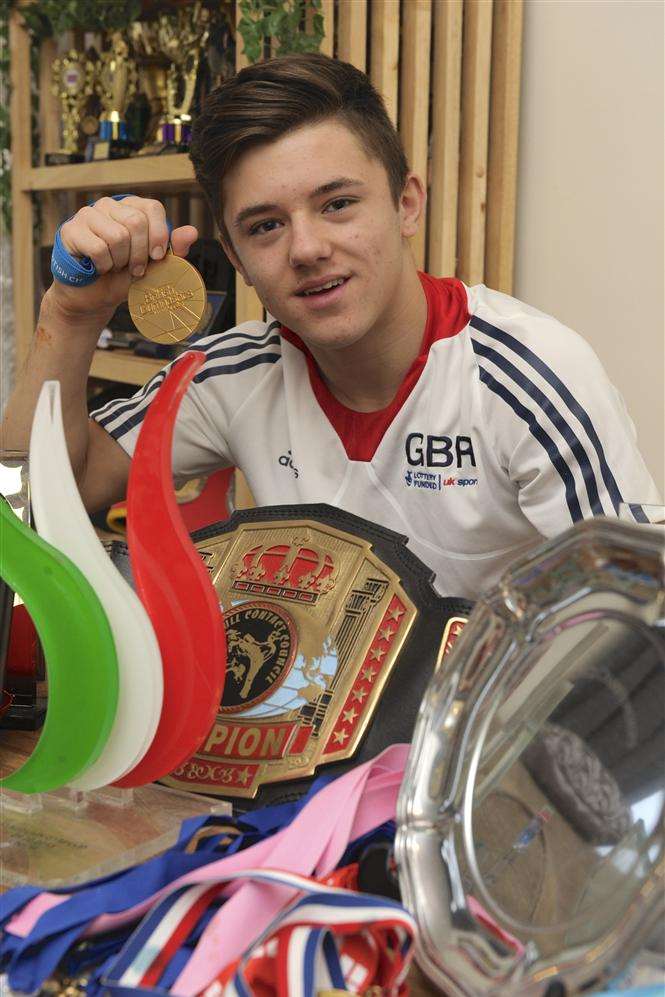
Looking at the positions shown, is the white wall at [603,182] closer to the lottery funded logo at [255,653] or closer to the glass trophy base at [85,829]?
the lottery funded logo at [255,653]

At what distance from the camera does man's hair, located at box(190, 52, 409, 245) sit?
3.77ft

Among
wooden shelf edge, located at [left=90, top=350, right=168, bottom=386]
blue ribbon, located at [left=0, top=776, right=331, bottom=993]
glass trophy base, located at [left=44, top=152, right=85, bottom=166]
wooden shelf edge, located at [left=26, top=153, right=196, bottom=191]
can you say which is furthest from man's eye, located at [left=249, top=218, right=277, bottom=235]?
glass trophy base, located at [left=44, top=152, right=85, bottom=166]

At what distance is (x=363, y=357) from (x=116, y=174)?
159 cm

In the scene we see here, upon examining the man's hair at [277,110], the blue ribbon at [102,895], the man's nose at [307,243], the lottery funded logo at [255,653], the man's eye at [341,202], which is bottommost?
the blue ribbon at [102,895]

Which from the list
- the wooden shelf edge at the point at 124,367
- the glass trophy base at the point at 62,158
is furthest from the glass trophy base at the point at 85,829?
the glass trophy base at the point at 62,158

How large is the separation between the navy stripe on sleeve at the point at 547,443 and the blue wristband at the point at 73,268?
0.46 m

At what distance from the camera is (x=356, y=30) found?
212 cm

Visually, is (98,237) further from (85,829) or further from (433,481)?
(85,829)

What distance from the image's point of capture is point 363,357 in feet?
4.10

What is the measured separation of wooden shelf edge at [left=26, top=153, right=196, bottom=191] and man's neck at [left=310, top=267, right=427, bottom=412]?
1109 mm

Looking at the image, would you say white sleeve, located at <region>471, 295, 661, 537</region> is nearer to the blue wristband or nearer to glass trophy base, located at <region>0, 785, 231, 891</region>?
the blue wristband

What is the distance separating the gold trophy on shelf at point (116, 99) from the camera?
2715mm

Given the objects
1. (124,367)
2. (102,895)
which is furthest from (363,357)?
(124,367)

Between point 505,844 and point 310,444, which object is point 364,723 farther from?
point 310,444
